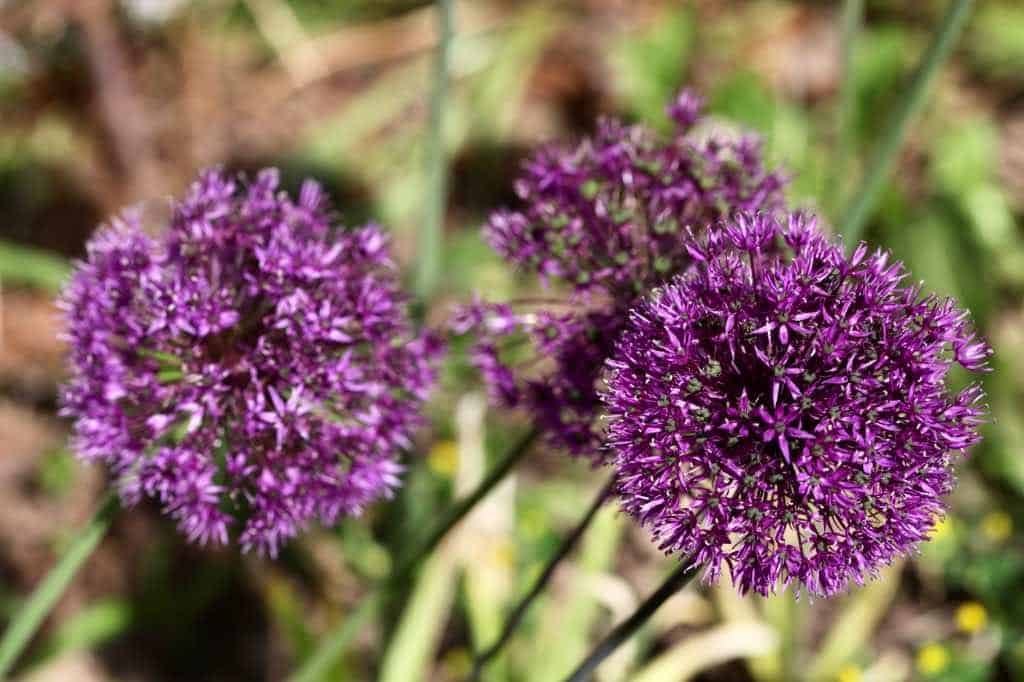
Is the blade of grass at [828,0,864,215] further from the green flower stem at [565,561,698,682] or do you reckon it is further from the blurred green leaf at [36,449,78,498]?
the blurred green leaf at [36,449,78,498]

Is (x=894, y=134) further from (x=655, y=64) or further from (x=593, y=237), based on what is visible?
(x=655, y=64)

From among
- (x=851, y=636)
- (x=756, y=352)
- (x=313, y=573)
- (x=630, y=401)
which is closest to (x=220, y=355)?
(x=630, y=401)

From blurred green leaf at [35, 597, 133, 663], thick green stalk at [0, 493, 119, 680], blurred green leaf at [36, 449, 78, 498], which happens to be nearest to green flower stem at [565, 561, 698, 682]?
thick green stalk at [0, 493, 119, 680]

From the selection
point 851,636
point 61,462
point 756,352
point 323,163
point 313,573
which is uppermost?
point 323,163

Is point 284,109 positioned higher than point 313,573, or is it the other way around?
point 284,109

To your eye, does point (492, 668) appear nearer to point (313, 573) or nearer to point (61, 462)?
point (313, 573)
